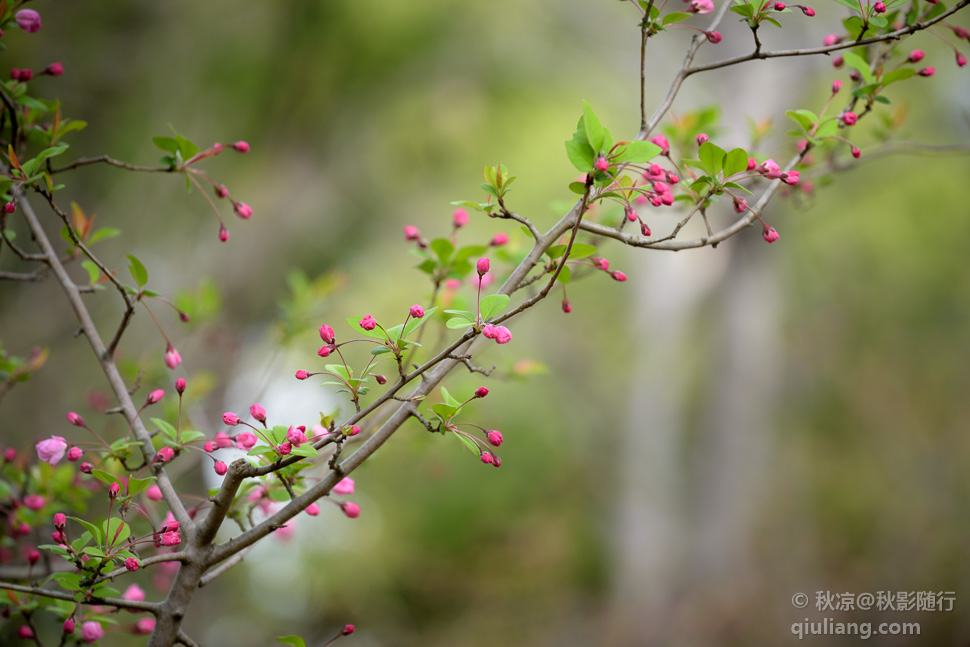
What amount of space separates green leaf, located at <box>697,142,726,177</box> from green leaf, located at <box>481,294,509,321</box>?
27 cm

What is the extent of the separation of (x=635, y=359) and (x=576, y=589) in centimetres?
208

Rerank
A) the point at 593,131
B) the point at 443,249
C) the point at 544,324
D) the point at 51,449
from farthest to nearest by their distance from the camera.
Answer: the point at 544,324, the point at 443,249, the point at 51,449, the point at 593,131

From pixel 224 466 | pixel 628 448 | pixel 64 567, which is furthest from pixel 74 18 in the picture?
pixel 628 448

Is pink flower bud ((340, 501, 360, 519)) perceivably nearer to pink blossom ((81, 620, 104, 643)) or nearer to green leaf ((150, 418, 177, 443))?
green leaf ((150, 418, 177, 443))

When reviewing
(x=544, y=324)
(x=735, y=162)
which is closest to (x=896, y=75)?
(x=735, y=162)

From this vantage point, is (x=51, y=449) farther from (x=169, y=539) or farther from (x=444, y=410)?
(x=444, y=410)

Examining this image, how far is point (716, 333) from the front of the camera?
436 centimetres

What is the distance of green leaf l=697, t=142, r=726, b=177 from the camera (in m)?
0.71

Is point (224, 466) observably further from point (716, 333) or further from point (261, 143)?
point (716, 333)

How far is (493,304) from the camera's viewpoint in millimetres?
645

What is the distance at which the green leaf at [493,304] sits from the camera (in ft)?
2.11

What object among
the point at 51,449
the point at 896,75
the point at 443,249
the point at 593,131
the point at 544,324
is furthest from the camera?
the point at 544,324

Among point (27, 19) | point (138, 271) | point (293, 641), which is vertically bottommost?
point (293, 641)

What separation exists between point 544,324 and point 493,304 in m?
6.18
